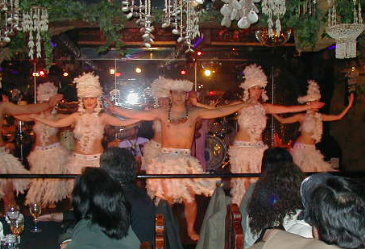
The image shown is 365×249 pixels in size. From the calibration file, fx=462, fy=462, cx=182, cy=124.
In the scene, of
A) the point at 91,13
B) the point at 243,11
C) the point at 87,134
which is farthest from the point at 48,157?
the point at 243,11

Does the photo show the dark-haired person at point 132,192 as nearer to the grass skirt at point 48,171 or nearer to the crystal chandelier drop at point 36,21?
the crystal chandelier drop at point 36,21

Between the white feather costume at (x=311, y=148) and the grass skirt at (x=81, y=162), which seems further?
the white feather costume at (x=311, y=148)

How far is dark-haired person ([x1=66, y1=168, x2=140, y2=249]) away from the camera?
2424 millimetres

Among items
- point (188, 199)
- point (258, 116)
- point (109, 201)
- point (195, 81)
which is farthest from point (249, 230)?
point (195, 81)

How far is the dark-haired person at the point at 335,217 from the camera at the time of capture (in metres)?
1.81

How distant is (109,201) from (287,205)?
1190 mm

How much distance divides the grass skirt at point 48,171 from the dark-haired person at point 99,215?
17.2ft

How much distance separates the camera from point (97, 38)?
34.4 feet

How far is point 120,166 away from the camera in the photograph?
135 inches

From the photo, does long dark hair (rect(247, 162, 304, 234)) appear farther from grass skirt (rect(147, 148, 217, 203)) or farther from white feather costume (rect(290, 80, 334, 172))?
white feather costume (rect(290, 80, 334, 172))

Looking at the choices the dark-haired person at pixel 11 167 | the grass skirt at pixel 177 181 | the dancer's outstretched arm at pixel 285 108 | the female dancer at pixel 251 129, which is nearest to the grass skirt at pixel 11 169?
the dark-haired person at pixel 11 167

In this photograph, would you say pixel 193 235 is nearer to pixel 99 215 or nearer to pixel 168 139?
pixel 168 139

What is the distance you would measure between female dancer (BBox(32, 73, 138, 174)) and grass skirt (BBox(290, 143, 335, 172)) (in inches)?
137

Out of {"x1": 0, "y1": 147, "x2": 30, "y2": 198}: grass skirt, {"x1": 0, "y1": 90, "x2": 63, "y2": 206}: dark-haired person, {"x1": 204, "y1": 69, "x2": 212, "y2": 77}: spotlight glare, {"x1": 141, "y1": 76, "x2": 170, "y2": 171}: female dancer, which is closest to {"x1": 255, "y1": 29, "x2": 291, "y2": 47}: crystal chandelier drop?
{"x1": 141, "y1": 76, "x2": 170, "y2": 171}: female dancer
